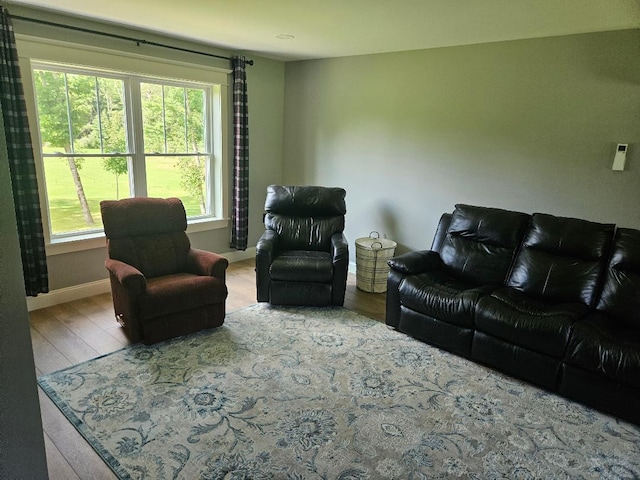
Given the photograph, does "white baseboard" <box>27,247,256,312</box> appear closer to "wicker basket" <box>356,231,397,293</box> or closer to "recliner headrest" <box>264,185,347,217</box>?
"recliner headrest" <box>264,185,347,217</box>

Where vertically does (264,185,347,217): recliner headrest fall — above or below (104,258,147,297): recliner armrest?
above

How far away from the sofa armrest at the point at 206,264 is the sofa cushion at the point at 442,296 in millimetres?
1459

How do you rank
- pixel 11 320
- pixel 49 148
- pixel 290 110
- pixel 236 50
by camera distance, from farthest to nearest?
pixel 290 110 → pixel 236 50 → pixel 49 148 → pixel 11 320

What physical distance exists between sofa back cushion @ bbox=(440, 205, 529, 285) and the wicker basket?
2.49 feet

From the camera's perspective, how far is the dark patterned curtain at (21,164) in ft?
10.5

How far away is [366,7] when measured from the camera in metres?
2.83

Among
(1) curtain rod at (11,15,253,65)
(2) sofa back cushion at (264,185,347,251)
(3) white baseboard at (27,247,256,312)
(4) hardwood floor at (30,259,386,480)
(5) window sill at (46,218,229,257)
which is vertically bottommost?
(4) hardwood floor at (30,259,386,480)

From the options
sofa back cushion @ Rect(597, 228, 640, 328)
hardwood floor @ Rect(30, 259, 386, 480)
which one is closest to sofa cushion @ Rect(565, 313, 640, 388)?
sofa back cushion @ Rect(597, 228, 640, 328)

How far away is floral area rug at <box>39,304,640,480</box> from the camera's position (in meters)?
2.08

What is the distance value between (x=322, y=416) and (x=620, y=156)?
9.83 feet

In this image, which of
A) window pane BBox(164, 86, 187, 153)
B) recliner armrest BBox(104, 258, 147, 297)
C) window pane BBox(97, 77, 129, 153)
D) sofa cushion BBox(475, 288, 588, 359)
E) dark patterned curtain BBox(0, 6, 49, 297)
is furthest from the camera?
window pane BBox(164, 86, 187, 153)

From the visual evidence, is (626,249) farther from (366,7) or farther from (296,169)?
→ (296,169)

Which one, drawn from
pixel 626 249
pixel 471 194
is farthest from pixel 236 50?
pixel 626 249

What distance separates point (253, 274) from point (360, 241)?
1318 mm
